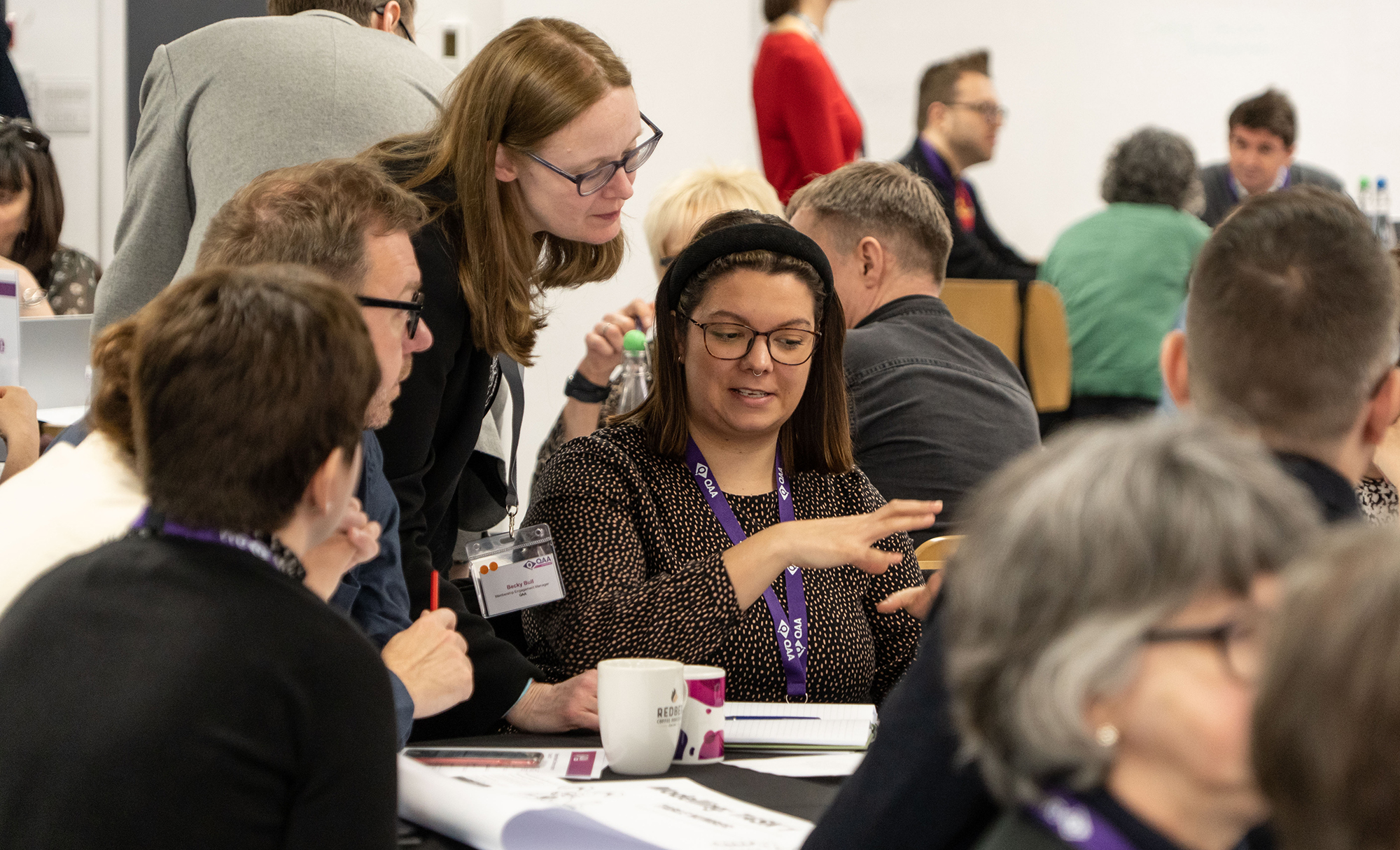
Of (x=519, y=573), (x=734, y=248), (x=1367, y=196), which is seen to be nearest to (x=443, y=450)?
(x=519, y=573)

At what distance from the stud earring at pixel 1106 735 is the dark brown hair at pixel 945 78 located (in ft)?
15.1

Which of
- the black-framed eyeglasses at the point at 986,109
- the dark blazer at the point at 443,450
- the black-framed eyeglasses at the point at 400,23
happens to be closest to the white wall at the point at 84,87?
the black-framed eyeglasses at the point at 986,109

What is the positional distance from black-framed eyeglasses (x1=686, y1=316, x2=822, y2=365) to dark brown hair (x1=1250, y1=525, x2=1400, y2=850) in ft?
4.66

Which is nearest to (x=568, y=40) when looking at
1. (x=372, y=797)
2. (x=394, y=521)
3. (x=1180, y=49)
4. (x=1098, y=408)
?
(x=394, y=521)

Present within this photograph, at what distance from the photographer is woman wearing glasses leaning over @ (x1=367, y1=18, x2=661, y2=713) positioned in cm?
178

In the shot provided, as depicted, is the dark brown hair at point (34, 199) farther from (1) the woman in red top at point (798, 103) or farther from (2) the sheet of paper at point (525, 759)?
(2) the sheet of paper at point (525, 759)

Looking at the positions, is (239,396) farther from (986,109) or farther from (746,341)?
(986,109)

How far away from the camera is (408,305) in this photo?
154 centimetres

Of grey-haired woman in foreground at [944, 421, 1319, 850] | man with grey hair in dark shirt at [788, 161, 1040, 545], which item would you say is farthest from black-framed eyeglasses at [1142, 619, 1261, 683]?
man with grey hair in dark shirt at [788, 161, 1040, 545]

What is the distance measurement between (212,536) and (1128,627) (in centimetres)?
65

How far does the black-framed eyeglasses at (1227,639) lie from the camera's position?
0.64 m

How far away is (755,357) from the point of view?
1.92 meters

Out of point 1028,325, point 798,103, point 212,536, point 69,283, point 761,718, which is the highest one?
point 798,103

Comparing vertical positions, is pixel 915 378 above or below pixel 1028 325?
above
